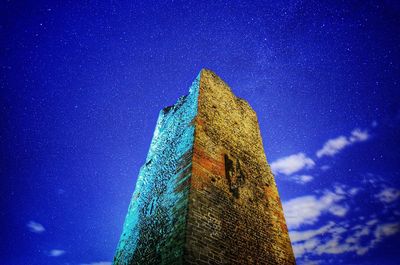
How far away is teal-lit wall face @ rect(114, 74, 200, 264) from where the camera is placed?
5055 mm

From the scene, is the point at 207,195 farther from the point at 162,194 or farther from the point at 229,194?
the point at 162,194

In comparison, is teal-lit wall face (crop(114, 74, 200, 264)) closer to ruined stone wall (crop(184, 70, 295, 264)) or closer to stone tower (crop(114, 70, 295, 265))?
stone tower (crop(114, 70, 295, 265))

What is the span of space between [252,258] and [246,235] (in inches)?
19.3

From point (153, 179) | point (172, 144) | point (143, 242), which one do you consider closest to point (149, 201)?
point (153, 179)

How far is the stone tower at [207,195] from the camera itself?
15.5 feet

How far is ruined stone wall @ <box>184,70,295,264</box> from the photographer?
186 inches

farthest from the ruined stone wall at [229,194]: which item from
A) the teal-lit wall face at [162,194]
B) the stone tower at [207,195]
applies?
the teal-lit wall face at [162,194]

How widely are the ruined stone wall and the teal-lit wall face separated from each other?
287mm

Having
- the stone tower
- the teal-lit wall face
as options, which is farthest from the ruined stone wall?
the teal-lit wall face

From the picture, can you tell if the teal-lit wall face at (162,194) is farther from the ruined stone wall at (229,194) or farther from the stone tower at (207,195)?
the ruined stone wall at (229,194)

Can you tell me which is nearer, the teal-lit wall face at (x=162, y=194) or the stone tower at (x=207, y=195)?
the stone tower at (x=207, y=195)

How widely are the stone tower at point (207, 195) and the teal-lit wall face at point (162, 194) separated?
0.03 metres

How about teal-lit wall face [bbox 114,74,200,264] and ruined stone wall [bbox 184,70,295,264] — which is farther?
teal-lit wall face [bbox 114,74,200,264]

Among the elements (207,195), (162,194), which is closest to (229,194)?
(207,195)
